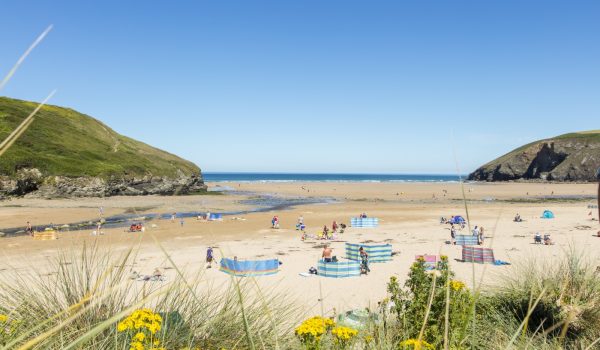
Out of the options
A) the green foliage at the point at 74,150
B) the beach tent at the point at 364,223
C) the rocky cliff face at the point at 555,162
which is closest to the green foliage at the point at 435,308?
the beach tent at the point at 364,223

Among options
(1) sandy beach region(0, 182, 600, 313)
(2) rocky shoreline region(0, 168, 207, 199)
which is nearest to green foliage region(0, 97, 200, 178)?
(2) rocky shoreline region(0, 168, 207, 199)

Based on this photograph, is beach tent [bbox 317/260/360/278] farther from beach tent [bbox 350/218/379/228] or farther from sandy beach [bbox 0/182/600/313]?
beach tent [bbox 350/218/379/228]

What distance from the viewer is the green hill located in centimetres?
5866

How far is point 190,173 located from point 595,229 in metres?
66.8

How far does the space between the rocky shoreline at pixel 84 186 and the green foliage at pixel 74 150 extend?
1.20 m

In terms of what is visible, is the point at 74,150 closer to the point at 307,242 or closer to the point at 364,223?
the point at 364,223

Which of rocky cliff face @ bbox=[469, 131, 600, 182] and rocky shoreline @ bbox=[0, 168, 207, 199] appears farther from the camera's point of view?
rocky cliff face @ bbox=[469, 131, 600, 182]

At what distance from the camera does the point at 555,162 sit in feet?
388

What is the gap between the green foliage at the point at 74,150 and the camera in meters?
60.0

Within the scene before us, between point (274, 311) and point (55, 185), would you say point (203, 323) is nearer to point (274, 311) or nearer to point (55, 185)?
point (274, 311)

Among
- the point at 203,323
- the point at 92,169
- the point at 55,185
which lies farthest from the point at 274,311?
the point at 92,169

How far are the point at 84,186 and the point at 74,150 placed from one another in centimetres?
1542

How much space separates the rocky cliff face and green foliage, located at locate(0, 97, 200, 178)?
9566cm

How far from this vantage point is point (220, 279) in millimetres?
16297
